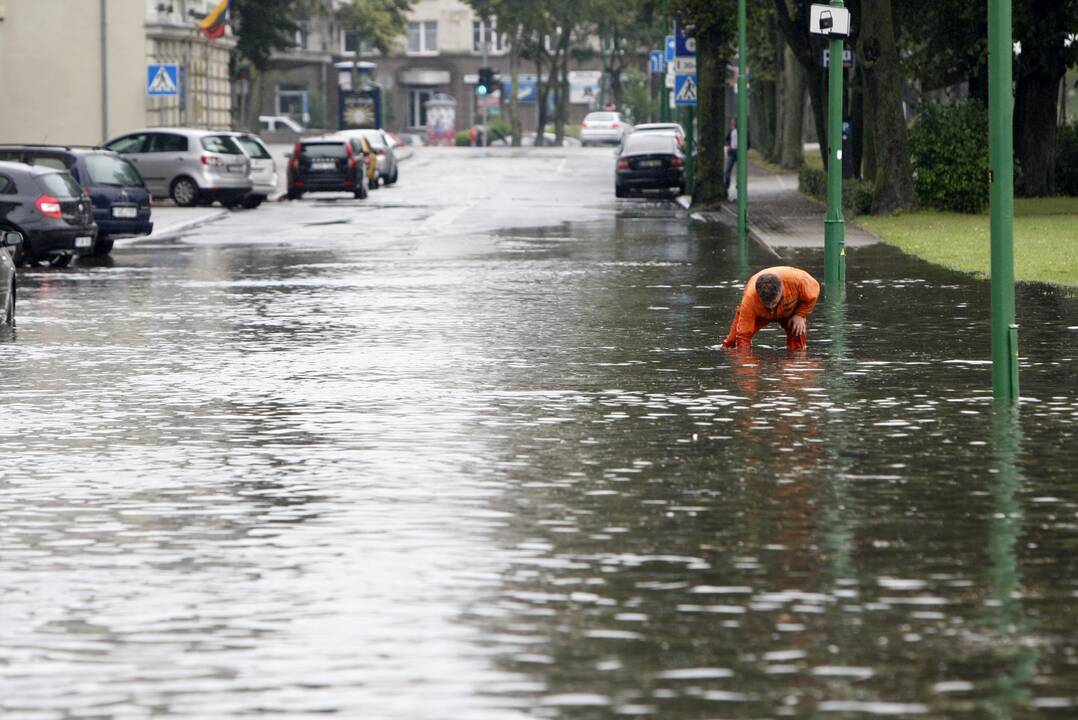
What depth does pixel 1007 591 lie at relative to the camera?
8.05 metres

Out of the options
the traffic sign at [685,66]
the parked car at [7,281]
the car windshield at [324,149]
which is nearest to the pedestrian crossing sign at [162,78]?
the car windshield at [324,149]

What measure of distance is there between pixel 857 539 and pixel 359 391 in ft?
20.1

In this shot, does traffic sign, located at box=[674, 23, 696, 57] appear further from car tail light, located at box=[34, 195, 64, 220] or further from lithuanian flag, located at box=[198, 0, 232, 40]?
car tail light, located at box=[34, 195, 64, 220]

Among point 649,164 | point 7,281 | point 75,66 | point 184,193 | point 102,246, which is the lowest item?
point 7,281

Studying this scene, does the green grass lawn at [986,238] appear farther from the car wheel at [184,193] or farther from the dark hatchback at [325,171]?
the dark hatchback at [325,171]

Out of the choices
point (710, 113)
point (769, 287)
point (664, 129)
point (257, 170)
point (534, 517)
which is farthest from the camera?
point (664, 129)

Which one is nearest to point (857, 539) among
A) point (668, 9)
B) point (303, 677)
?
point (303, 677)

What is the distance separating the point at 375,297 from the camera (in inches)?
925

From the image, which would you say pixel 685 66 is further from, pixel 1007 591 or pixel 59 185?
pixel 1007 591

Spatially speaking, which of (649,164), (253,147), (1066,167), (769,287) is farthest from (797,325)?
(649,164)

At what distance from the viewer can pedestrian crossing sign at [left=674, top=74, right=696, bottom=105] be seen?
4647 centimetres

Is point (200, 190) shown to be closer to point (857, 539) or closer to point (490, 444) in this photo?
point (490, 444)

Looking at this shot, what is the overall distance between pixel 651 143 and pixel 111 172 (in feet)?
71.8

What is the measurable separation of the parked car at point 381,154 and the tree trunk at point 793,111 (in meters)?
11.0
